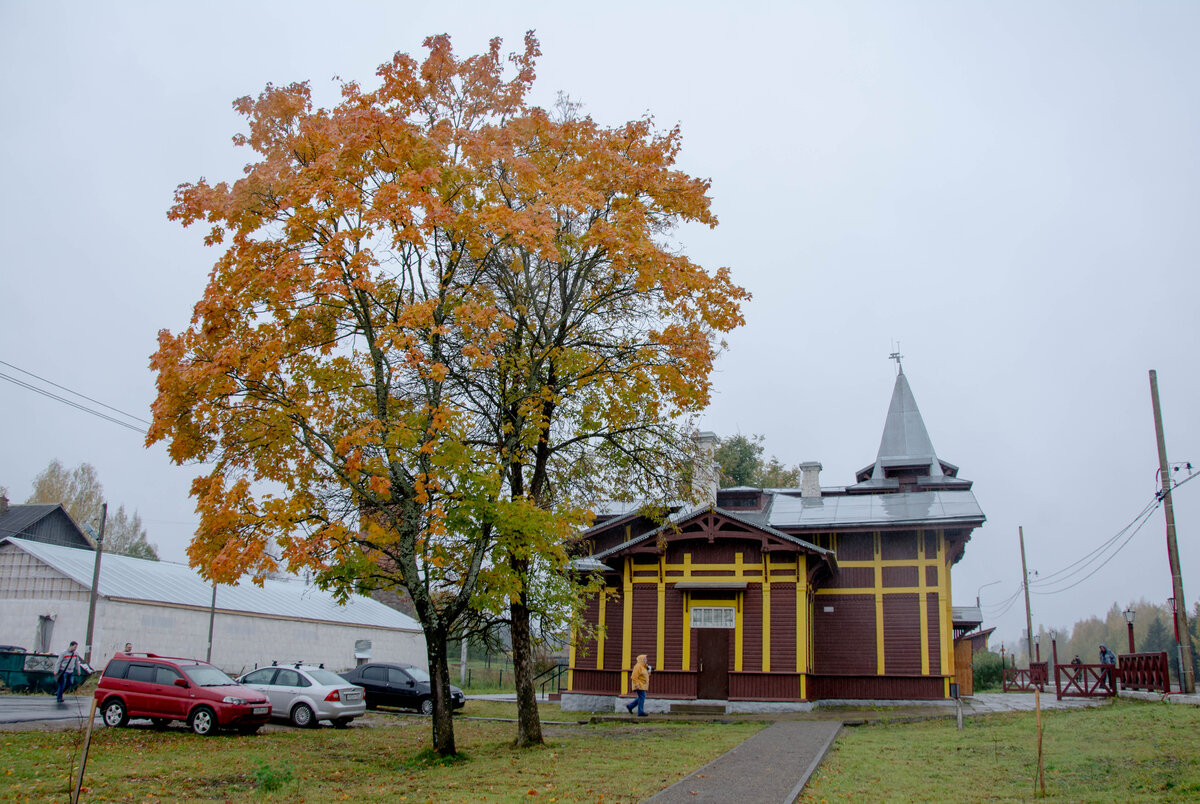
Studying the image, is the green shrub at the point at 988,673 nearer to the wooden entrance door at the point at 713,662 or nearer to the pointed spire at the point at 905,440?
the pointed spire at the point at 905,440

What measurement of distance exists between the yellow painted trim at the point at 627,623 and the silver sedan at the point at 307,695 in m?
7.82

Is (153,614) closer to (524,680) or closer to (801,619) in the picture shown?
(524,680)

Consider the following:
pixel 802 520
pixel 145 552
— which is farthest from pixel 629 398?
pixel 145 552

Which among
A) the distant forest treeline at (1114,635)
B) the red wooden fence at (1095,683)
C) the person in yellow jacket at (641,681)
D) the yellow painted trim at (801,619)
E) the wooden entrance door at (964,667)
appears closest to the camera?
the person in yellow jacket at (641,681)

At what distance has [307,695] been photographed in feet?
66.2

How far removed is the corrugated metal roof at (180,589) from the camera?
32125mm

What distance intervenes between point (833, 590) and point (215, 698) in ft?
57.5

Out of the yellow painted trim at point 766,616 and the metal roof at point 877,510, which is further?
the metal roof at point 877,510

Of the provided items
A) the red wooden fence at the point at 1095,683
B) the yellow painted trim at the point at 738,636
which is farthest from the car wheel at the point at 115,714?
the red wooden fence at the point at 1095,683

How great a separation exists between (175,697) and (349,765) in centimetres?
596

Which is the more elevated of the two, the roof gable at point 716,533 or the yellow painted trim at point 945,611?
the roof gable at point 716,533

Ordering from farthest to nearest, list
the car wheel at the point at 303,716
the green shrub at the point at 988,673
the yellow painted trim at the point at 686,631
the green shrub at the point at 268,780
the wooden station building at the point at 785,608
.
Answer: the green shrub at the point at 988,673, the yellow painted trim at the point at 686,631, the wooden station building at the point at 785,608, the car wheel at the point at 303,716, the green shrub at the point at 268,780

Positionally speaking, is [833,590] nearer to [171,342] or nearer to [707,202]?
[707,202]

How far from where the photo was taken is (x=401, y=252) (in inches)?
568
